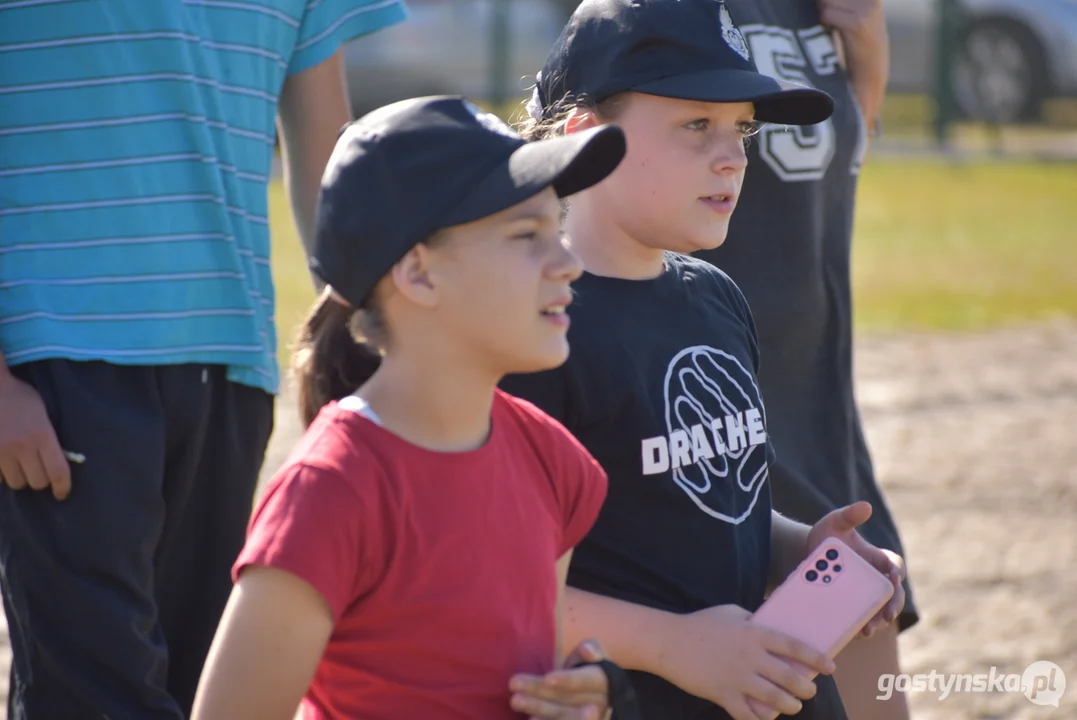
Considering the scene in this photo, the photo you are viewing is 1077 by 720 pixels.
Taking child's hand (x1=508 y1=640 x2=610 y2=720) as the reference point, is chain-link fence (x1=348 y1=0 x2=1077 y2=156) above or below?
below

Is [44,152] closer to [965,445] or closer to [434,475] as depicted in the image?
[434,475]

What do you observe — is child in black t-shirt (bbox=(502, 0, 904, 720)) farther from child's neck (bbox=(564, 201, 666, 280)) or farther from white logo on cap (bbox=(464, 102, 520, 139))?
white logo on cap (bbox=(464, 102, 520, 139))

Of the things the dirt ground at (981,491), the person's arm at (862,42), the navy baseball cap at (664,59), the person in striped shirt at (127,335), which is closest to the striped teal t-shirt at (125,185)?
the person in striped shirt at (127,335)

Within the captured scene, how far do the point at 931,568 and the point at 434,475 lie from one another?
12.0ft

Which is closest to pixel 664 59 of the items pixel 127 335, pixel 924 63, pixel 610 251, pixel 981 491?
pixel 610 251

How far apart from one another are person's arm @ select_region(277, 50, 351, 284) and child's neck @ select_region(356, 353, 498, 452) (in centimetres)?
90

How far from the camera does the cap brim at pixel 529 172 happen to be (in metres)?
2.01

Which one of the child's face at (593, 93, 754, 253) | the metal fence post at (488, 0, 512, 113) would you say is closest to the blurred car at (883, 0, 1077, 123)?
the metal fence post at (488, 0, 512, 113)

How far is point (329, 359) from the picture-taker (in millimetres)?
2225

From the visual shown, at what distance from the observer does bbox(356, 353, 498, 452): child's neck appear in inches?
81.2

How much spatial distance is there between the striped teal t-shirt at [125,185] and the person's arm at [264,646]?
0.82 metres

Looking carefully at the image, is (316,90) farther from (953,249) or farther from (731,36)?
(953,249)

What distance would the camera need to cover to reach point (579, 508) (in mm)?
2234

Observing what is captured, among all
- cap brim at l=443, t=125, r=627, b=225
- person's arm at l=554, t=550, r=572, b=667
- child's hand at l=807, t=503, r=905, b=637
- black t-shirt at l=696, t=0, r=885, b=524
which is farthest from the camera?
black t-shirt at l=696, t=0, r=885, b=524
